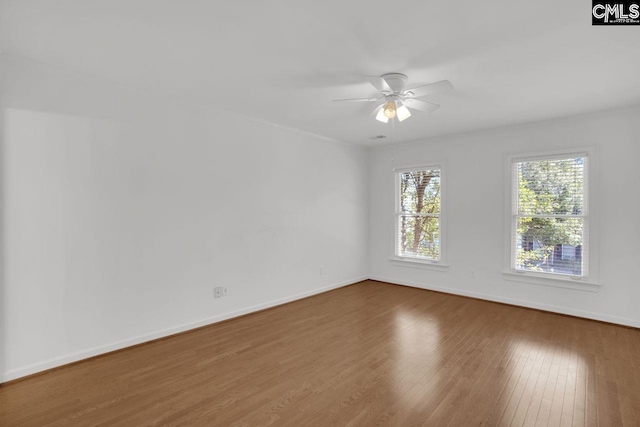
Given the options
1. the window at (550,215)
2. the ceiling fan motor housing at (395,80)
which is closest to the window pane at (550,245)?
the window at (550,215)

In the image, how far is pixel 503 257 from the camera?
4637 millimetres

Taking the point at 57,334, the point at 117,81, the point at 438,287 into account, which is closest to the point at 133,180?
the point at 117,81

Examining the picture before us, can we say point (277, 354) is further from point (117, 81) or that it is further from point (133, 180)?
point (117, 81)

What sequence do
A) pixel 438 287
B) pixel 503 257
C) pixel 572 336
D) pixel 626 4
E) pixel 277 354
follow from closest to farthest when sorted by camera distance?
pixel 626 4 < pixel 277 354 < pixel 572 336 < pixel 503 257 < pixel 438 287

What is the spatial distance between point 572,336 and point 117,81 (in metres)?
5.33

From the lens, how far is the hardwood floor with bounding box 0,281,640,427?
2.10 metres

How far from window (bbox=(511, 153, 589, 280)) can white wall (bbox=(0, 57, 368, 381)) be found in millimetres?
3191

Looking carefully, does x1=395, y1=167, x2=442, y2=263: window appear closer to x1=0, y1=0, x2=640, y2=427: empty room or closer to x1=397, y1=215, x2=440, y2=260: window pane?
x1=397, y1=215, x2=440, y2=260: window pane

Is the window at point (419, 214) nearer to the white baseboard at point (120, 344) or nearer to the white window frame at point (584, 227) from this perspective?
the white window frame at point (584, 227)

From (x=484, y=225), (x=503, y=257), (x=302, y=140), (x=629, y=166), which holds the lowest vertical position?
(x=503, y=257)

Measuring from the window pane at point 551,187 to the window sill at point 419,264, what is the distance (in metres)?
1.43

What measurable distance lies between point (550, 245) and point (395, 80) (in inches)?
130

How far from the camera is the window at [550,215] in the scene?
13.4ft

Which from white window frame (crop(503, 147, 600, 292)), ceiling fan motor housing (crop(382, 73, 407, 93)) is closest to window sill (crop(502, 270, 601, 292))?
white window frame (crop(503, 147, 600, 292))
